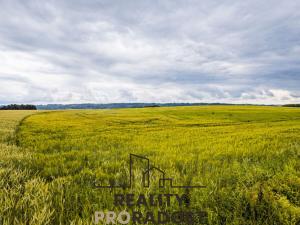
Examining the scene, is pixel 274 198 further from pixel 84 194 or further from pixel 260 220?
pixel 84 194

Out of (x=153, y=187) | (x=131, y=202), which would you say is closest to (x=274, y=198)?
(x=153, y=187)

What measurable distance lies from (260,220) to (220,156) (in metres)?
3.34

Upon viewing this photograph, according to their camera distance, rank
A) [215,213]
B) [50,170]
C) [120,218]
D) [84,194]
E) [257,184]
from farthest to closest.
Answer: [50,170]
[257,184]
[84,194]
[215,213]
[120,218]

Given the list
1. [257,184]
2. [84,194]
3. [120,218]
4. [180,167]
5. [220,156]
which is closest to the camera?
[120,218]

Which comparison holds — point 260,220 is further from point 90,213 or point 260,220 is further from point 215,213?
point 90,213

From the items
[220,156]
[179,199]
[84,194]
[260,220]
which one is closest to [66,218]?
[84,194]

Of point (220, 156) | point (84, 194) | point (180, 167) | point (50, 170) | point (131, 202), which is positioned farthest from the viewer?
point (220, 156)

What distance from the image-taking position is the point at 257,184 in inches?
124

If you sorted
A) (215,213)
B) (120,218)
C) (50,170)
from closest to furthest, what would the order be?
(120,218) < (215,213) < (50,170)

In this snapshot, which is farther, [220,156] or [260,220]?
[220,156]

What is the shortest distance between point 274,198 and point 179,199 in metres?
1.49

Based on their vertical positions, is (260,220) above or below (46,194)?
below

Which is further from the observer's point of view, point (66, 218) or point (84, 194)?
point (84, 194)

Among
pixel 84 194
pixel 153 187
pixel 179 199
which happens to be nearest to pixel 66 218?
pixel 84 194
